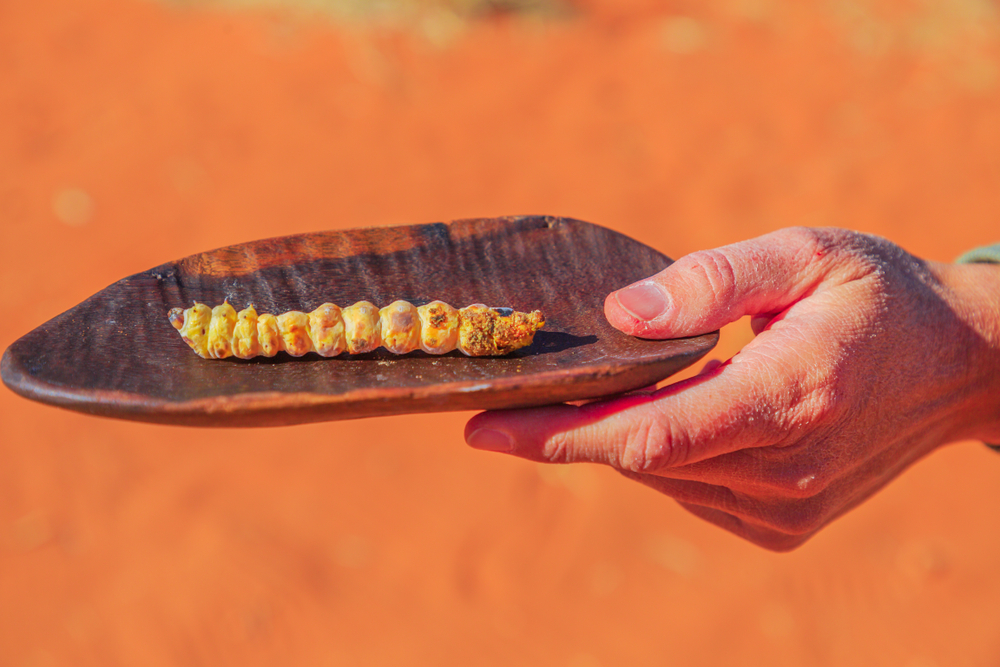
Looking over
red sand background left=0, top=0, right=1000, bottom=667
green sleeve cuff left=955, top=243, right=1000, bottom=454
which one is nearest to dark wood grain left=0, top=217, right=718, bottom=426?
green sleeve cuff left=955, top=243, right=1000, bottom=454

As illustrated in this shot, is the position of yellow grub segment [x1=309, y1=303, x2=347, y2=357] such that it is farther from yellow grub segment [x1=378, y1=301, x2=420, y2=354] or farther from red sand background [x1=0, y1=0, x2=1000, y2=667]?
red sand background [x1=0, y1=0, x2=1000, y2=667]

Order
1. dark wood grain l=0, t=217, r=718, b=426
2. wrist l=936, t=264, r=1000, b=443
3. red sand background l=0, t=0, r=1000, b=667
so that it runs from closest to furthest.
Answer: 1. dark wood grain l=0, t=217, r=718, b=426
2. wrist l=936, t=264, r=1000, b=443
3. red sand background l=0, t=0, r=1000, b=667

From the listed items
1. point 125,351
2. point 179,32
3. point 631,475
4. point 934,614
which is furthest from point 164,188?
point 934,614

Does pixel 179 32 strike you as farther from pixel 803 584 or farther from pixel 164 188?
pixel 803 584

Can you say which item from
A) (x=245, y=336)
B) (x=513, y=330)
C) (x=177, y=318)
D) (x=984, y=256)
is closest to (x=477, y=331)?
(x=513, y=330)

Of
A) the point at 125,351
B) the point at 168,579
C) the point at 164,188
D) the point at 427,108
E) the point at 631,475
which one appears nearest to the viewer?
the point at 125,351

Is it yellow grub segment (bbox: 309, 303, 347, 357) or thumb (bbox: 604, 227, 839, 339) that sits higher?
yellow grub segment (bbox: 309, 303, 347, 357)

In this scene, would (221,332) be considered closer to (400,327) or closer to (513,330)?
(400,327)
